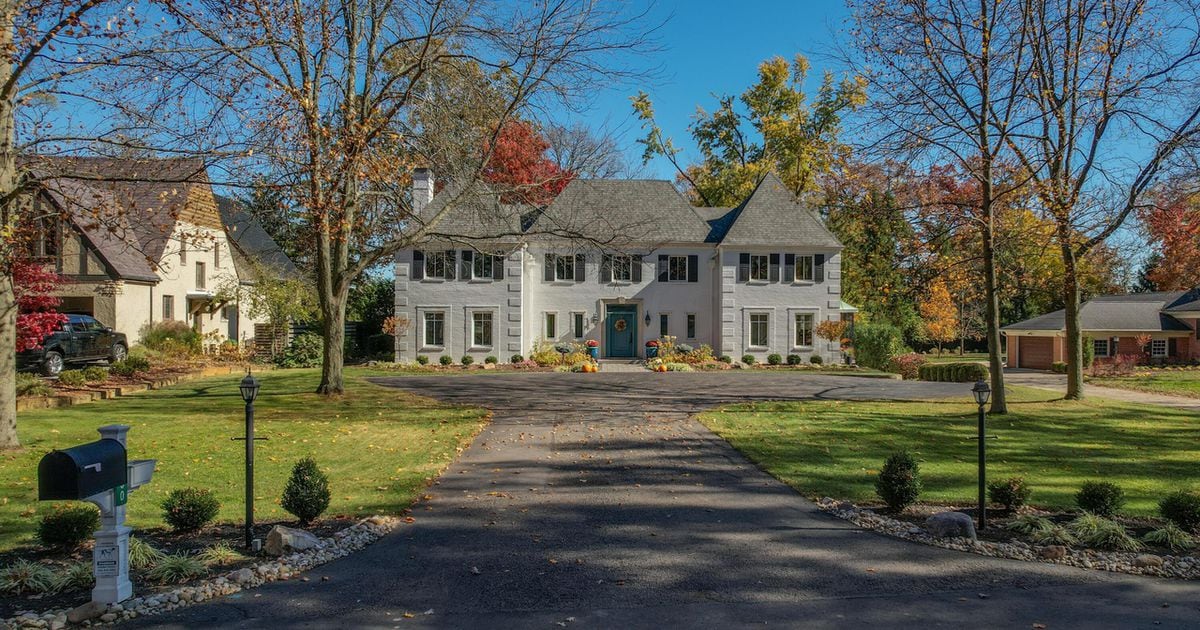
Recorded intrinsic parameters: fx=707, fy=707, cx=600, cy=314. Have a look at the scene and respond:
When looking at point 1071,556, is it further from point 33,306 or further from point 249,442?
point 33,306

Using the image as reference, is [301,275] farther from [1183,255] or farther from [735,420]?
[1183,255]

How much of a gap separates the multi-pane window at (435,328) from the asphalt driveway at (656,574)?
838 inches

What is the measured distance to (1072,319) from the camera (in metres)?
17.8

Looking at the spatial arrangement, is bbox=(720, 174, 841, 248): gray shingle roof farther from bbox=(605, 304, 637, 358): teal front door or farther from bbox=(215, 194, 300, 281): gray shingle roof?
bbox=(215, 194, 300, 281): gray shingle roof

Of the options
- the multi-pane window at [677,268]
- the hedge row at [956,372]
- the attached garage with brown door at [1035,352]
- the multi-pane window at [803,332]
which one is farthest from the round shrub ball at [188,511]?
the attached garage with brown door at [1035,352]

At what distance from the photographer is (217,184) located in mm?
10008

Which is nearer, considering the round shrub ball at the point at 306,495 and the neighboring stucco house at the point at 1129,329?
the round shrub ball at the point at 306,495

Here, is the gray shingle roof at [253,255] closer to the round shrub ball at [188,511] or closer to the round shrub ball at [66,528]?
the round shrub ball at [188,511]

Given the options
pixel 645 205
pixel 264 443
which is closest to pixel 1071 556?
pixel 264 443

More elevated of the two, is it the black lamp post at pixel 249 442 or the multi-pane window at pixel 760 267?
the multi-pane window at pixel 760 267

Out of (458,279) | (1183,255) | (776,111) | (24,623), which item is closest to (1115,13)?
(1183,255)

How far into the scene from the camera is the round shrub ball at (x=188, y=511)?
639 centimetres

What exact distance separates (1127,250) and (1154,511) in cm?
1135

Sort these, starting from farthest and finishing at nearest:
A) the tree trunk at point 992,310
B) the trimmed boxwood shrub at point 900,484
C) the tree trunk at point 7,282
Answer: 1. the tree trunk at point 992,310
2. the tree trunk at point 7,282
3. the trimmed boxwood shrub at point 900,484
